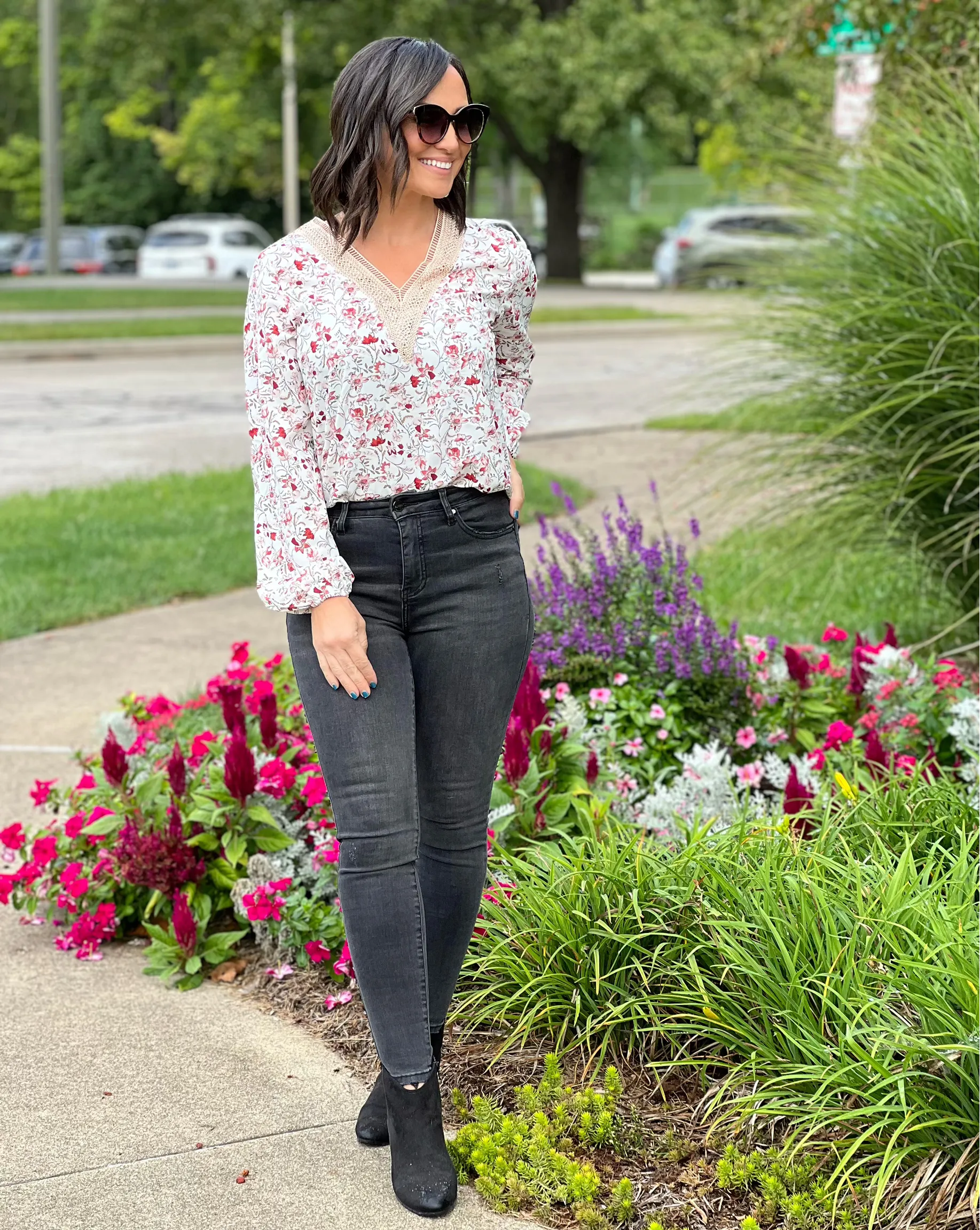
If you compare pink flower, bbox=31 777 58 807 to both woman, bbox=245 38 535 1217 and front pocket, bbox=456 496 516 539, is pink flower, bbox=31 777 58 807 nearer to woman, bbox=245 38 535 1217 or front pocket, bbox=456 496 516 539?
woman, bbox=245 38 535 1217

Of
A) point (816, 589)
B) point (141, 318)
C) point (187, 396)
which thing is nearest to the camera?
point (816, 589)

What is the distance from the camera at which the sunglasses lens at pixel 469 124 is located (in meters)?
2.52

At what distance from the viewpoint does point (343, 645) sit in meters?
2.43

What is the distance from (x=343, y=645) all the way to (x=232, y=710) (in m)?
1.24

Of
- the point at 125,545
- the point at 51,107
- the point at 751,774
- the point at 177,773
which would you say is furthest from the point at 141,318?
the point at 751,774

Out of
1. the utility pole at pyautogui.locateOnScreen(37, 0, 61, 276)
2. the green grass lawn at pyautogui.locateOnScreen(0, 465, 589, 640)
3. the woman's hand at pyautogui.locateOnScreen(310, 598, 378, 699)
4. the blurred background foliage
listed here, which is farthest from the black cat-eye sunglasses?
the utility pole at pyautogui.locateOnScreen(37, 0, 61, 276)

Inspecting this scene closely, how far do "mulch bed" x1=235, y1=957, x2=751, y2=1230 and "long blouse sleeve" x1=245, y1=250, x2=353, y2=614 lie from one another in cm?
97

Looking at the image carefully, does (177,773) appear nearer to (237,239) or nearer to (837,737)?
(837,737)

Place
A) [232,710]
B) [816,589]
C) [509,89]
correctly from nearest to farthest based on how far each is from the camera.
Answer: [232,710] → [816,589] → [509,89]

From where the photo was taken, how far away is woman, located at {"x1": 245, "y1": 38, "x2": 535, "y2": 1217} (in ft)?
8.02

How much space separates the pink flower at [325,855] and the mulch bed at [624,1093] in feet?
0.74

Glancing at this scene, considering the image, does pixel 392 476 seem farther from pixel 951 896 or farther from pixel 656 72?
pixel 656 72

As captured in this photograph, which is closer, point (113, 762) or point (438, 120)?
point (438, 120)

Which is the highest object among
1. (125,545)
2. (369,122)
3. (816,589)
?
(369,122)
